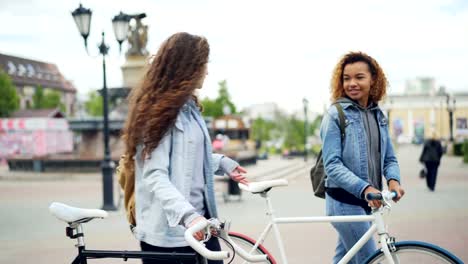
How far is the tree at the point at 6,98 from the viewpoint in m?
66.0

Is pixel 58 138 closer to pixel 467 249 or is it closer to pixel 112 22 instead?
pixel 112 22

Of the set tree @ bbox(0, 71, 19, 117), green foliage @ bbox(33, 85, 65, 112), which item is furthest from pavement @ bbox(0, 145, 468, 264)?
green foliage @ bbox(33, 85, 65, 112)

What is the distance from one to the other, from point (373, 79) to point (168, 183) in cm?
172

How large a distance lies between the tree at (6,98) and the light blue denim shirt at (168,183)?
67.8 meters

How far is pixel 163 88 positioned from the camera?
2.85 m

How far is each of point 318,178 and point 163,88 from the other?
1.50m

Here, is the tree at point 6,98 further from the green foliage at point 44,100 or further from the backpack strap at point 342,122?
the backpack strap at point 342,122

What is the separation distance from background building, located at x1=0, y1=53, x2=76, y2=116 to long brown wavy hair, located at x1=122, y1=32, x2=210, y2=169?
286ft

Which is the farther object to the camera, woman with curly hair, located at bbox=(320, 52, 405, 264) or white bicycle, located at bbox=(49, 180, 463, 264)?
woman with curly hair, located at bbox=(320, 52, 405, 264)

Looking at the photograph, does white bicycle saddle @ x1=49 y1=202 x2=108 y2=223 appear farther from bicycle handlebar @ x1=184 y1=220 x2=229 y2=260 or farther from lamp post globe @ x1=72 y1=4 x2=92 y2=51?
lamp post globe @ x1=72 y1=4 x2=92 y2=51

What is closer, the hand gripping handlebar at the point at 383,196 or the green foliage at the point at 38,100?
the hand gripping handlebar at the point at 383,196

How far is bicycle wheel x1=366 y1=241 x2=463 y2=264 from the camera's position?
3.09m

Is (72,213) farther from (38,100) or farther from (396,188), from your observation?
(38,100)

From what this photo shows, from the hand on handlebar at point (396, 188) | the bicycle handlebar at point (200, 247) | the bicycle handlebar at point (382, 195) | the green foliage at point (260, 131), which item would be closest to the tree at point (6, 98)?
the green foliage at point (260, 131)
